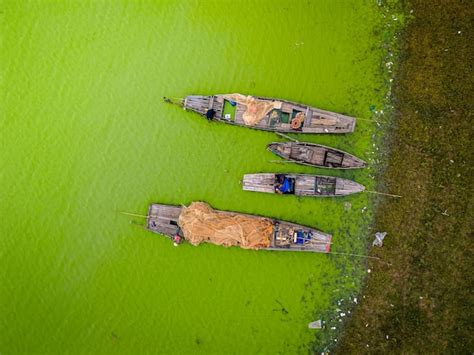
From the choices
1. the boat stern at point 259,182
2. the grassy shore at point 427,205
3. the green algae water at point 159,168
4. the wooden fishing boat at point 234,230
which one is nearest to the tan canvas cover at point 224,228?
the wooden fishing boat at point 234,230

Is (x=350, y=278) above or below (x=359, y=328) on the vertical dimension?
above

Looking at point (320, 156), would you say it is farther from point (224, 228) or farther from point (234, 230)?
point (224, 228)

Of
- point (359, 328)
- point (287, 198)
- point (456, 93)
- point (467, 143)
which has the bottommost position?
point (359, 328)

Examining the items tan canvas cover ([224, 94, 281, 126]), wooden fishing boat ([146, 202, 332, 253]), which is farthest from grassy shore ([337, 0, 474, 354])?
tan canvas cover ([224, 94, 281, 126])

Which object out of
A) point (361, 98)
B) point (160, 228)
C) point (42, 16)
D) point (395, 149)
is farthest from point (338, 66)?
point (42, 16)

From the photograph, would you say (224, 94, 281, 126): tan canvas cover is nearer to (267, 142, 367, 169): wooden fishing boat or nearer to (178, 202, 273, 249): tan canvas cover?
(267, 142, 367, 169): wooden fishing boat

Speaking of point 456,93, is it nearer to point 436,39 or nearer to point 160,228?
point 436,39

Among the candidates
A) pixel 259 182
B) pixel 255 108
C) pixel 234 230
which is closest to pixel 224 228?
pixel 234 230
